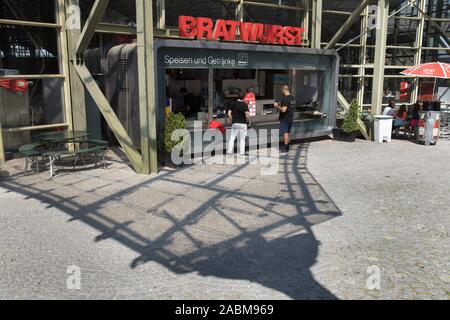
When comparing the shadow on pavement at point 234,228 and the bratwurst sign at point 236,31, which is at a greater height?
the bratwurst sign at point 236,31

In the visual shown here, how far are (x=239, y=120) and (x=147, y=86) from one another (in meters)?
2.97

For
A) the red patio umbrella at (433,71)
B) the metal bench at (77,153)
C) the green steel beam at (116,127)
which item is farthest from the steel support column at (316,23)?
the metal bench at (77,153)

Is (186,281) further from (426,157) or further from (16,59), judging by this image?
(426,157)

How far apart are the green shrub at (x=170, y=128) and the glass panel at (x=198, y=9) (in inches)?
162

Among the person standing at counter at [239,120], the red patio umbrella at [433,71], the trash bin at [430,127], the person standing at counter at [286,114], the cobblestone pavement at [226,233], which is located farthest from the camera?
the red patio umbrella at [433,71]

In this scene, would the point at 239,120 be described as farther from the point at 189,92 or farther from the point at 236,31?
the point at 236,31

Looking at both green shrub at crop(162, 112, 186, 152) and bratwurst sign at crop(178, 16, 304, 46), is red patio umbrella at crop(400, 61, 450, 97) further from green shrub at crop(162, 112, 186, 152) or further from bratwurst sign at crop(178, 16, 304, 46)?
green shrub at crop(162, 112, 186, 152)

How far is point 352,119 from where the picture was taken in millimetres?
13758

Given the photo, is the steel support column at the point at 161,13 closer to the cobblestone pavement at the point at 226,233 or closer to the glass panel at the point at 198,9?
the glass panel at the point at 198,9

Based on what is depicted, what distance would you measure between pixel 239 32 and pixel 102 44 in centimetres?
401

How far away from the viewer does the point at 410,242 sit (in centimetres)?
590

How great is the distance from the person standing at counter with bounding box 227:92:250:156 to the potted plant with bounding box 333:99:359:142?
154 inches

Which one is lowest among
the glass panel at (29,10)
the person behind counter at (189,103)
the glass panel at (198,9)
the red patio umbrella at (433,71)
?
the person behind counter at (189,103)

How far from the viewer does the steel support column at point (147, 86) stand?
875 centimetres
